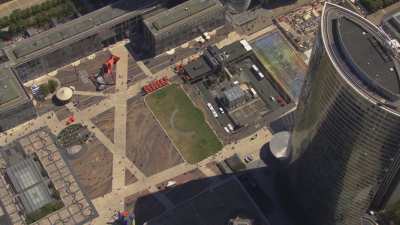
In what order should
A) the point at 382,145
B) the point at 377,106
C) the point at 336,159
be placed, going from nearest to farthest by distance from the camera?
the point at 377,106 < the point at 382,145 < the point at 336,159

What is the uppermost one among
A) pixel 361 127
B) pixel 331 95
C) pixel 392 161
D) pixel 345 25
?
pixel 345 25

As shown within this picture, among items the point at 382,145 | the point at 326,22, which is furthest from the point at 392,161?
the point at 326,22

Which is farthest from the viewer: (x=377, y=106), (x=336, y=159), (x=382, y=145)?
(x=336, y=159)

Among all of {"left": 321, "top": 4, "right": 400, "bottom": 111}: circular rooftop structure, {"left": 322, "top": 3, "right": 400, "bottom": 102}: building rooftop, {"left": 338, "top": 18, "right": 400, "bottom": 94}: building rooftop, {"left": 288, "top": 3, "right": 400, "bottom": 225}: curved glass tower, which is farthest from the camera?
{"left": 338, "top": 18, "right": 400, "bottom": 94}: building rooftop

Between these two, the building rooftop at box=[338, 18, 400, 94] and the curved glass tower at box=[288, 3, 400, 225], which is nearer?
the curved glass tower at box=[288, 3, 400, 225]

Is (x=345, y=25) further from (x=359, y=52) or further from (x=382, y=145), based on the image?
(x=382, y=145)

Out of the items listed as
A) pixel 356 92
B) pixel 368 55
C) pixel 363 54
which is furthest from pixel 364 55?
pixel 356 92

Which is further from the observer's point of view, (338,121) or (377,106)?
(338,121)

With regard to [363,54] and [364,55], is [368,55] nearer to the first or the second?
[364,55]

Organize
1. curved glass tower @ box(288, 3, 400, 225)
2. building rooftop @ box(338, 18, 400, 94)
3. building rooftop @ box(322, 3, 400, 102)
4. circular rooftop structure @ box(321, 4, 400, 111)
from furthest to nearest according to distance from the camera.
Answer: building rooftop @ box(338, 18, 400, 94) → building rooftop @ box(322, 3, 400, 102) → curved glass tower @ box(288, 3, 400, 225) → circular rooftop structure @ box(321, 4, 400, 111)
